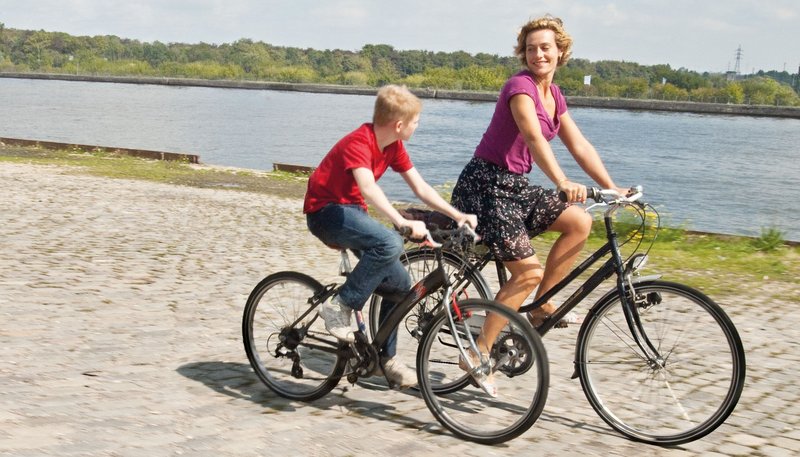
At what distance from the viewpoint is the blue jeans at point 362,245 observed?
14.5 ft

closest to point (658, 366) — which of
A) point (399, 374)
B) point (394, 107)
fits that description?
point (399, 374)

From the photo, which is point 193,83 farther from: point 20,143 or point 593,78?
point 20,143

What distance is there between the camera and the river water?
1701 inches

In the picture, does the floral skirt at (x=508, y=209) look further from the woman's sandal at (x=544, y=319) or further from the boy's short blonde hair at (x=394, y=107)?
the boy's short blonde hair at (x=394, y=107)

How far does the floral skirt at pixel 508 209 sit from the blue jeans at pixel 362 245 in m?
0.48

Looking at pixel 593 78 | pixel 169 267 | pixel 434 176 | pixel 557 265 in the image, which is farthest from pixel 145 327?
pixel 593 78

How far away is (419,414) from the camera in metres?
4.78

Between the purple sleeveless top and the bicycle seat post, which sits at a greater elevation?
the purple sleeveless top

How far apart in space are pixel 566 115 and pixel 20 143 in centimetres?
2487

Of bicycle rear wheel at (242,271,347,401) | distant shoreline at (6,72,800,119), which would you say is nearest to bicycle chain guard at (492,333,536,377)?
bicycle rear wheel at (242,271,347,401)

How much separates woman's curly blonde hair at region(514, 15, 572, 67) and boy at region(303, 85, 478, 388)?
0.70 metres

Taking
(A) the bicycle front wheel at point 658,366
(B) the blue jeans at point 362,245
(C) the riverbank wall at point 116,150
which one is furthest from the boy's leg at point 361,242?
(C) the riverbank wall at point 116,150

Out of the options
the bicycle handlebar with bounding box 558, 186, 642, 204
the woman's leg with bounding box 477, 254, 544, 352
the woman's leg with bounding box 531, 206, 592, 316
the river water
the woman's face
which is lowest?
the river water

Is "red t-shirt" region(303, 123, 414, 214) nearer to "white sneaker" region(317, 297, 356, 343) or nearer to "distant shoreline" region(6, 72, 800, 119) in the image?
"white sneaker" region(317, 297, 356, 343)
